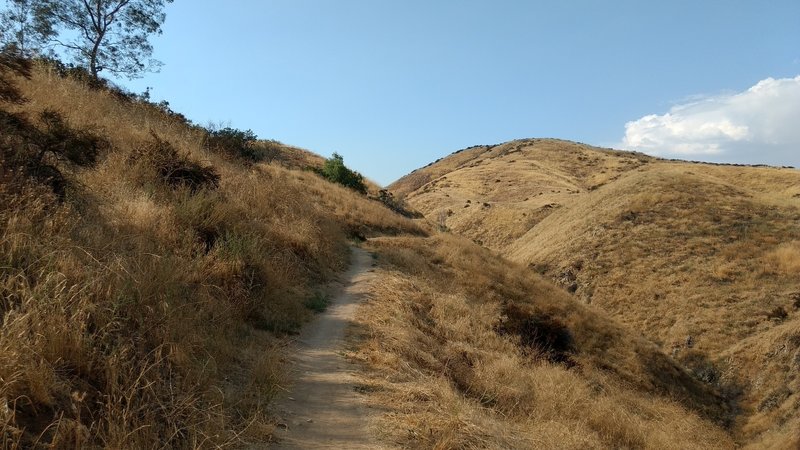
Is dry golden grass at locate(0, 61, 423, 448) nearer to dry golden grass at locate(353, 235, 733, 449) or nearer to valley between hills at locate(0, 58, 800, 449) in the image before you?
valley between hills at locate(0, 58, 800, 449)

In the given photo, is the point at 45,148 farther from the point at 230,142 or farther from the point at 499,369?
the point at 230,142

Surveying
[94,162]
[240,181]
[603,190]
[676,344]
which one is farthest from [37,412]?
[603,190]

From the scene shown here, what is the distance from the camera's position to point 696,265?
27.3m

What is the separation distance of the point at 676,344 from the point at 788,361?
4570 millimetres

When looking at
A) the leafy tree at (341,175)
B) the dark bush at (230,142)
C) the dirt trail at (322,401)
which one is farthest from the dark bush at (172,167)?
the leafy tree at (341,175)

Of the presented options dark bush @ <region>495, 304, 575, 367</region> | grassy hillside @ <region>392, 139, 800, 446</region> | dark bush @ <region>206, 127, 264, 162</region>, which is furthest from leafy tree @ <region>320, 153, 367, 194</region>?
dark bush @ <region>495, 304, 575, 367</region>

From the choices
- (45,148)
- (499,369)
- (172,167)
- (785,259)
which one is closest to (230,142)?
(172,167)

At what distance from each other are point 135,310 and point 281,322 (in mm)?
3180

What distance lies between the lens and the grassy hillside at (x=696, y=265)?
1944 centimetres

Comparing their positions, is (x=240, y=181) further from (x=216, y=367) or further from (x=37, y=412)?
(x=37, y=412)

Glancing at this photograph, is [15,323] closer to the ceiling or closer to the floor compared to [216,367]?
closer to the ceiling

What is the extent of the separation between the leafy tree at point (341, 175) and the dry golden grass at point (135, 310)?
25047 millimetres

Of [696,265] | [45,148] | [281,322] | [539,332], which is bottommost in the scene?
[539,332]

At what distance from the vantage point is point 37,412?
9.95ft
